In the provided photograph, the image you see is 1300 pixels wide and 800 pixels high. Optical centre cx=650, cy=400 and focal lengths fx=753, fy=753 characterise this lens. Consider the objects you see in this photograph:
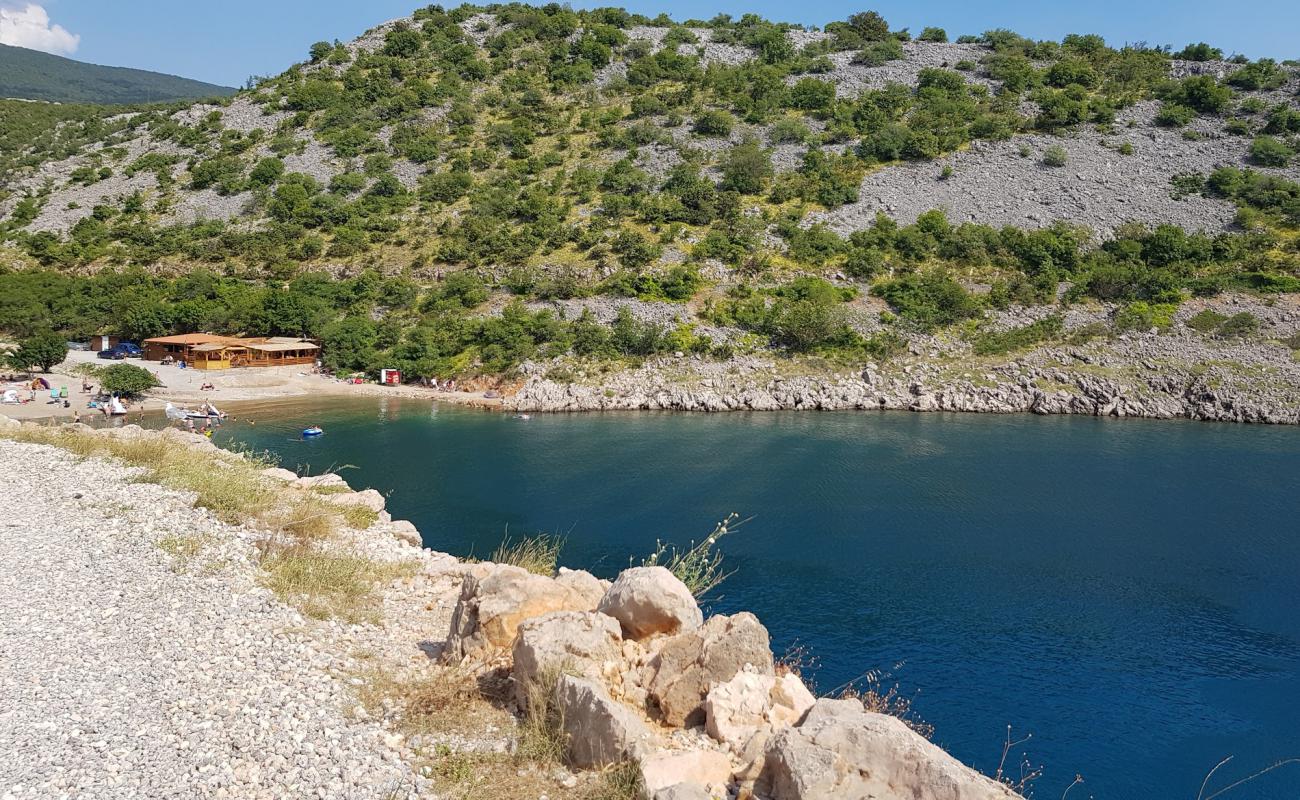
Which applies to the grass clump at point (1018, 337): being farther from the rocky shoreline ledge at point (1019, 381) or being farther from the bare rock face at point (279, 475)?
the bare rock face at point (279, 475)

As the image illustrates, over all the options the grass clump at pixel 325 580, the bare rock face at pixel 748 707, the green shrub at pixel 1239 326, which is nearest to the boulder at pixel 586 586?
the bare rock face at pixel 748 707

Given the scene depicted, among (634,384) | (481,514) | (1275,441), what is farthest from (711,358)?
(1275,441)

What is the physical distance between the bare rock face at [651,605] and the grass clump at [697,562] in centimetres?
267

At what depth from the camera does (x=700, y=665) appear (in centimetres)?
934

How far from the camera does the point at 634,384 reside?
56.0 metres

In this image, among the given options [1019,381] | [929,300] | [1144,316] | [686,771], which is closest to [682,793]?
[686,771]

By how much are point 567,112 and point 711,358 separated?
53988mm

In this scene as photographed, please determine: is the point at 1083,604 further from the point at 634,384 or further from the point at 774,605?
the point at 634,384

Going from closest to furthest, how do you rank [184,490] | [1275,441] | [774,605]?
[184,490]
[774,605]
[1275,441]

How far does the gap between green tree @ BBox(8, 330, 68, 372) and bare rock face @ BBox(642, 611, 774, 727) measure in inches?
2414

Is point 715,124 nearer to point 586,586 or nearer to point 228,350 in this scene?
point 228,350

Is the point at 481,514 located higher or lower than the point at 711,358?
lower

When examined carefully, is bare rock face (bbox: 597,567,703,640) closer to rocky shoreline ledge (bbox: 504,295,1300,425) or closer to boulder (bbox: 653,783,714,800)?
boulder (bbox: 653,783,714,800)

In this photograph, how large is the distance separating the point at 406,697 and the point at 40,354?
59.5 meters
